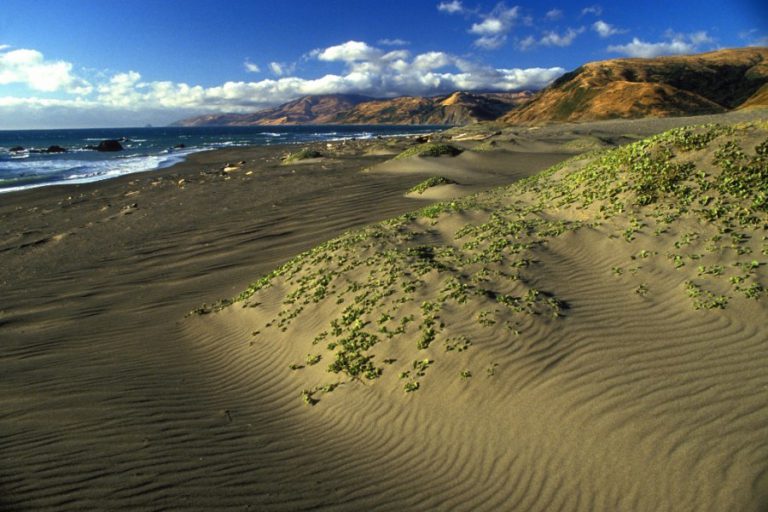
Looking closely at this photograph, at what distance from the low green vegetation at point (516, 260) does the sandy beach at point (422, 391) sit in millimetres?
67

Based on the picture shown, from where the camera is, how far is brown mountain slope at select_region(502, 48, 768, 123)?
243ft

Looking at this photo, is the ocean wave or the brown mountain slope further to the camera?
the brown mountain slope

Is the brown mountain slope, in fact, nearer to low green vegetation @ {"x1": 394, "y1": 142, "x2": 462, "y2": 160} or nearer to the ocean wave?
low green vegetation @ {"x1": 394, "y1": 142, "x2": 462, "y2": 160}

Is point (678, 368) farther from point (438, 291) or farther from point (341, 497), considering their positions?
point (341, 497)

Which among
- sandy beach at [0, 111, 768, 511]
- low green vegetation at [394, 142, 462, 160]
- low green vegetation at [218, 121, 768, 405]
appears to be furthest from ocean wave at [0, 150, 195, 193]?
low green vegetation at [218, 121, 768, 405]

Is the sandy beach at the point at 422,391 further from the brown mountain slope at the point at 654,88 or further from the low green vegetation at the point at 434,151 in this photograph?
the brown mountain slope at the point at 654,88

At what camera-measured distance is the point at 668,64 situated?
95250 mm

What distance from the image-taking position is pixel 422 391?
21.7ft

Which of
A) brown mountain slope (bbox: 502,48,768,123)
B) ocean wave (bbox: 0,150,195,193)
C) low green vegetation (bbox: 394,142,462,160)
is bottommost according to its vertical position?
ocean wave (bbox: 0,150,195,193)

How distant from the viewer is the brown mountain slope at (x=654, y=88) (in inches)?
2911

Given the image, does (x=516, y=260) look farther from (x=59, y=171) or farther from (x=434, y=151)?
(x=59, y=171)

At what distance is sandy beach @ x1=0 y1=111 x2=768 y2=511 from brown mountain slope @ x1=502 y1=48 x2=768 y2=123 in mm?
73050

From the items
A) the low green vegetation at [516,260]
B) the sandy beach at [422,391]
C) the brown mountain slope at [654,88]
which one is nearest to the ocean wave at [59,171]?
the sandy beach at [422,391]

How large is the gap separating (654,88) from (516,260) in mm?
81506
